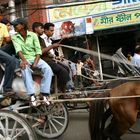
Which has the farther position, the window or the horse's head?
the window

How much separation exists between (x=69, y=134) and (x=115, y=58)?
1793 millimetres

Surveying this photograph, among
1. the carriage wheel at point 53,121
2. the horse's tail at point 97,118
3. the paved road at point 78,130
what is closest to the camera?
the horse's tail at point 97,118

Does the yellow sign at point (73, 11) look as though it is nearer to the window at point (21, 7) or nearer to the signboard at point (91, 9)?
the signboard at point (91, 9)

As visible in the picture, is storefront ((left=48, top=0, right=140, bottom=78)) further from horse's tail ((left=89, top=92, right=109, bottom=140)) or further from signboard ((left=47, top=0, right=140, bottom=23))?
horse's tail ((left=89, top=92, right=109, bottom=140))

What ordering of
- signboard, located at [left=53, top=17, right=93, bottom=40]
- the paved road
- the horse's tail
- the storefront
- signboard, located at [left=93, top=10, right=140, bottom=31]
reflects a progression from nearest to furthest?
1. the horse's tail
2. the paved road
3. signboard, located at [left=93, top=10, right=140, bottom=31]
4. the storefront
5. signboard, located at [left=53, top=17, right=93, bottom=40]

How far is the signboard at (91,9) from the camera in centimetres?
1752

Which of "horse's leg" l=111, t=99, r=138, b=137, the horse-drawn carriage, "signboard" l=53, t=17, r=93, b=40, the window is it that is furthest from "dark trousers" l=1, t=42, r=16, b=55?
the window

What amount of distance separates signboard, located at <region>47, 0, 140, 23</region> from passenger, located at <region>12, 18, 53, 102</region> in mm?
11233

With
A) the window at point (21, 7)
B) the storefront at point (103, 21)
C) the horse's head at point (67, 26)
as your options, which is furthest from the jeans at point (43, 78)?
the window at point (21, 7)

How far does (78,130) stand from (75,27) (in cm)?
1062

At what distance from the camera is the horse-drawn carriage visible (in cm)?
546

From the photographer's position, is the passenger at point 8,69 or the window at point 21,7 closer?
the passenger at point 8,69

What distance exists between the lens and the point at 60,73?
698 centimetres

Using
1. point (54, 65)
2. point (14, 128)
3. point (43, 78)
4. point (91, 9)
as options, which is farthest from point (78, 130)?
point (91, 9)
